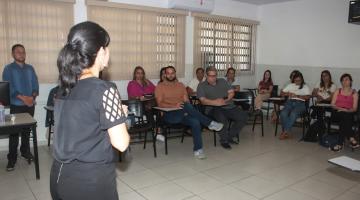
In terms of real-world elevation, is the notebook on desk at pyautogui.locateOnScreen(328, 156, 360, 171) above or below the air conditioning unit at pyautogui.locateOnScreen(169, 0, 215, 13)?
below

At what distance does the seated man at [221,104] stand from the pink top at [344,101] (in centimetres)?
150

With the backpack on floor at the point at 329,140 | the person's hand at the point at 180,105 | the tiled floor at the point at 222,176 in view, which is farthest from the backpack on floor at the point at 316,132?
the person's hand at the point at 180,105

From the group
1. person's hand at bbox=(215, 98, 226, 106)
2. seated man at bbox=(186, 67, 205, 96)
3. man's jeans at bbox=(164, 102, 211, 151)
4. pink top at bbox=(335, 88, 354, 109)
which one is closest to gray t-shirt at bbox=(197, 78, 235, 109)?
person's hand at bbox=(215, 98, 226, 106)

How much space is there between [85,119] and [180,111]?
3.15 metres

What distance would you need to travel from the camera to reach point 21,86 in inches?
155

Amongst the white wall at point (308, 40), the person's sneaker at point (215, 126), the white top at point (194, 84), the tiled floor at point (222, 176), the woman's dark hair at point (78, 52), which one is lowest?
the tiled floor at point (222, 176)

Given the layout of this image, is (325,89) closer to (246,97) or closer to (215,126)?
(246,97)

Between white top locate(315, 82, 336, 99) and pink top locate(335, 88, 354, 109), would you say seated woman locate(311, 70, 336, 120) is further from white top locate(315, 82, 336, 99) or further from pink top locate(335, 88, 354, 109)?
pink top locate(335, 88, 354, 109)

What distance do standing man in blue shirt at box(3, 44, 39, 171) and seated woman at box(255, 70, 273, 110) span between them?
14.4 ft

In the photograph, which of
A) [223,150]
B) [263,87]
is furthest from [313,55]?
[223,150]

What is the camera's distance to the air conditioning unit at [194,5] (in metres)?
5.62

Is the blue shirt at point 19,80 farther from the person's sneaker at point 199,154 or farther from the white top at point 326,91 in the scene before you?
the white top at point 326,91

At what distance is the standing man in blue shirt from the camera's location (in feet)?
12.4

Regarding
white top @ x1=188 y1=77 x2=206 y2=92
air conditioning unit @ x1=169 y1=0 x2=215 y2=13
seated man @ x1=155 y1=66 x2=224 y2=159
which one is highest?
air conditioning unit @ x1=169 y1=0 x2=215 y2=13
